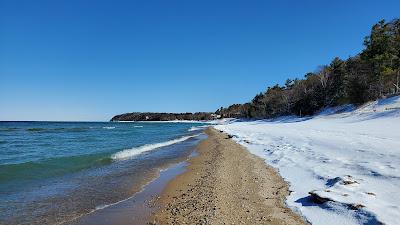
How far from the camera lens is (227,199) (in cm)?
873

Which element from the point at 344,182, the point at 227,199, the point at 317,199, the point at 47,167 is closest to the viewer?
the point at 317,199

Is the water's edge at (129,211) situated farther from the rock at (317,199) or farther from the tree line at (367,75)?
the tree line at (367,75)

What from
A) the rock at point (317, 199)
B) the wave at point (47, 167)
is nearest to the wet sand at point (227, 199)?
the rock at point (317, 199)

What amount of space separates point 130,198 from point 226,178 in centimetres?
355

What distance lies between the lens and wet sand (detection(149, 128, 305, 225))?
720 cm

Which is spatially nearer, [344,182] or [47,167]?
[344,182]

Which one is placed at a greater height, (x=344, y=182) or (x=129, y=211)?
(x=344, y=182)

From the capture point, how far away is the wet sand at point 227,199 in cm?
720

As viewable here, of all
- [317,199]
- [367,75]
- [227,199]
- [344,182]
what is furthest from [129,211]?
[367,75]

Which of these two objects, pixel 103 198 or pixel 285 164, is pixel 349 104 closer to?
pixel 285 164

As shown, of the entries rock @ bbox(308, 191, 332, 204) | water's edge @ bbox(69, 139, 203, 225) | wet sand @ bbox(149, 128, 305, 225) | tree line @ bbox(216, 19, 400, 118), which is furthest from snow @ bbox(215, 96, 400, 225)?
tree line @ bbox(216, 19, 400, 118)

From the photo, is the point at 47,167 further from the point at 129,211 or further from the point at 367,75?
the point at 367,75

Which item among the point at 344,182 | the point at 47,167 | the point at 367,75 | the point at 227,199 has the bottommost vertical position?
the point at 227,199

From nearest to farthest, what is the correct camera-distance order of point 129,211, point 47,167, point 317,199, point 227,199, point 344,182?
point 317,199, point 344,182, point 129,211, point 227,199, point 47,167
